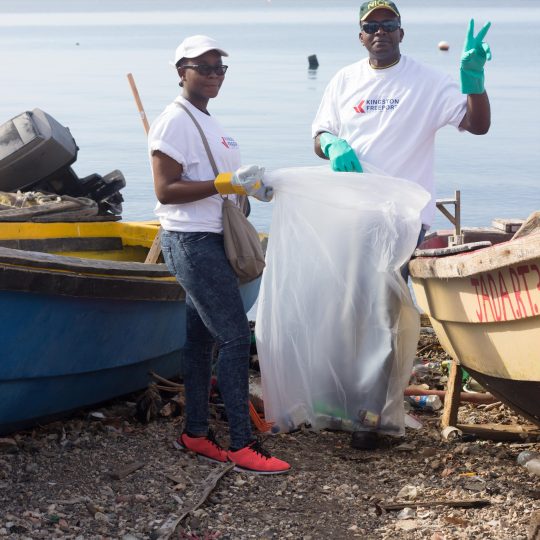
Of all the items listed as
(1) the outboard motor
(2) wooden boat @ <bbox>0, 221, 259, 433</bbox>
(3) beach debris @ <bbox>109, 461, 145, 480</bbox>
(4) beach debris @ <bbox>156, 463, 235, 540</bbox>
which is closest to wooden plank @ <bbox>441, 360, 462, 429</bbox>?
(4) beach debris @ <bbox>156, 463, 235, 540</bbox>

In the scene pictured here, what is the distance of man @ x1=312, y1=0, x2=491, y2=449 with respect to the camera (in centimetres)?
518

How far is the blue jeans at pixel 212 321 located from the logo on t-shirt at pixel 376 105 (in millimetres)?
1028

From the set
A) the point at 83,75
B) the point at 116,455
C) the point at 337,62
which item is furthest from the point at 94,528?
the point at 337,62

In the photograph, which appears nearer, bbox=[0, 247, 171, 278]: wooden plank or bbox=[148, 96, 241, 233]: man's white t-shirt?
bbox=[148, 96, 241, 233]: man's white t-shirt

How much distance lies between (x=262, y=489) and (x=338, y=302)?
3.25ft

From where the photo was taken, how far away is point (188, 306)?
4938 millimetres

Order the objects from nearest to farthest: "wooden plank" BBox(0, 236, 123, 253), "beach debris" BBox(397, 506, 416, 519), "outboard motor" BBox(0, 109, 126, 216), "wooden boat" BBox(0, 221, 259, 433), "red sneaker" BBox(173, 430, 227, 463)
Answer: "beach debris" BBox(397, 506, 416, 519), "wooden boat" BBox(0, 221, 259, 433), "red sneaker" BBox(173, 430, 227, 463), "wooden plank" BBox(0, 236, 123, 253), "outboard motor" BBox(0, 109, 126, 216)

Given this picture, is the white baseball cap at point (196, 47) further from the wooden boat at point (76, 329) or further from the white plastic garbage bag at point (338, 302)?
the wooden boat at point (76, 329)

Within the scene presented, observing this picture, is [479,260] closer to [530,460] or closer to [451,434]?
[530,460]

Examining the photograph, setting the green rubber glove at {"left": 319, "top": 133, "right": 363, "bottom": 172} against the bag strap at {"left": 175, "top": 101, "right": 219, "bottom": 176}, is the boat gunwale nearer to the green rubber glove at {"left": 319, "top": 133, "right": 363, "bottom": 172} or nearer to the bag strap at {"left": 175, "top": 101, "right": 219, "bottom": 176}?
the green rubber glove at {"left": 319, "top": 133, "right": 363, "bottom": 172}

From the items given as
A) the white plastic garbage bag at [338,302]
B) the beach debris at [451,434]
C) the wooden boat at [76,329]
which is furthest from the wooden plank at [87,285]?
the beach debris at [451,434]

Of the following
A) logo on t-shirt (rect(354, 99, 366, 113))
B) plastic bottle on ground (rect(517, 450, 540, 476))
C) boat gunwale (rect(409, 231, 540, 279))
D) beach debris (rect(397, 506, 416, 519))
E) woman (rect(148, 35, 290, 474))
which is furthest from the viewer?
logo on t-shirt (rect(354, 99, 366, 113))

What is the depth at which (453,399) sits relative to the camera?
555 centimetres

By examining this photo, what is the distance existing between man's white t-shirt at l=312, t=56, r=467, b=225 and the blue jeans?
3.19 feet
